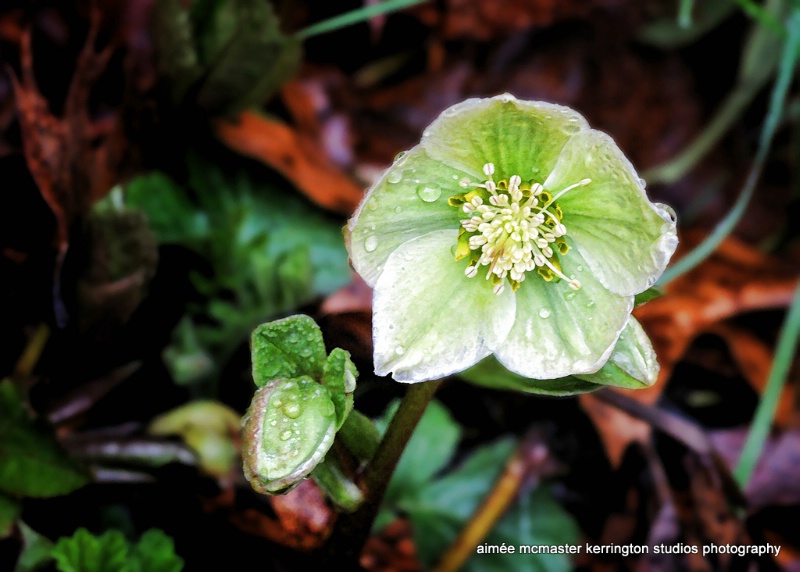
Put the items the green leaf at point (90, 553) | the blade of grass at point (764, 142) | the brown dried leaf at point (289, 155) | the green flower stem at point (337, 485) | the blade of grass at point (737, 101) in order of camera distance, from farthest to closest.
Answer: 1. the blade of grass at point (737, 101)
2. the brown dried leaf at point (289, 155)
3. the blade of grass at point (764, 142)
4. the green leaf at point (90, 553)
5. the green flower stem at point (337, 485)

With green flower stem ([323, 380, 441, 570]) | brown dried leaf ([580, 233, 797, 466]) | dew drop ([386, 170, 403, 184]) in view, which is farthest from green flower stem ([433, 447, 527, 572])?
dew drop ([386, 170, 403, 184])

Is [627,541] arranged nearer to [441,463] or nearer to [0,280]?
[441,463]

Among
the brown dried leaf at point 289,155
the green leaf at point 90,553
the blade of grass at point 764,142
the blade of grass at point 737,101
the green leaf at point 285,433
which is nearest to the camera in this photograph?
the green leaf at point 285,433

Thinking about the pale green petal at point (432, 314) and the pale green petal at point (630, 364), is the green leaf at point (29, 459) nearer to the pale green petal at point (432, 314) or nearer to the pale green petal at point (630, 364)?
the pale green petal at point (432, 314)

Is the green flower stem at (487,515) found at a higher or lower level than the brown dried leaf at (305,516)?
lower

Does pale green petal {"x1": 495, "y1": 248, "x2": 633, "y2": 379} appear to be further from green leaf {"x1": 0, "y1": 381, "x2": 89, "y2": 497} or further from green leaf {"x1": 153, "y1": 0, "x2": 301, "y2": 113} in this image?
green leaf {"x1": 153, "y1": 0, "x2": 301, "y2": 113}

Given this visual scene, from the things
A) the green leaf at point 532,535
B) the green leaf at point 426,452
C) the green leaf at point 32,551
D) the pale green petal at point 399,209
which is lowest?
the green leaf at point 532,535

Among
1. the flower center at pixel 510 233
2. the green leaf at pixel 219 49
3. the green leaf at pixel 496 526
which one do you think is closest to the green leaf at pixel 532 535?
the green leaf at pixel 496 526
